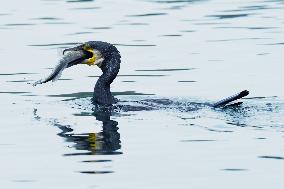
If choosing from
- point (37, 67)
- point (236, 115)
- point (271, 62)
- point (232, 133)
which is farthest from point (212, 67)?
point (232, 133)

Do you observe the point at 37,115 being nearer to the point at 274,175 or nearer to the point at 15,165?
the point at 15,165

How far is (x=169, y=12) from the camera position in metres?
27.7

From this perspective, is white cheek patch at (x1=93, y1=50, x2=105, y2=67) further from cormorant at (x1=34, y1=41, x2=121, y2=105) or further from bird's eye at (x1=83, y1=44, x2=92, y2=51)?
bird's eye at (x1=83, y1=44, x2=92, y2=51)

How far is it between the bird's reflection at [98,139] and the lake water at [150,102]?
15mm

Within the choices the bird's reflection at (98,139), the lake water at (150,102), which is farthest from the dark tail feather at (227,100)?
the bird's reflection at (98,139)

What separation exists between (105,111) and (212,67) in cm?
412

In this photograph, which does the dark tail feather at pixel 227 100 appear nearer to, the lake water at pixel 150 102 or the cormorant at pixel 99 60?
the lake water at pixel 150 102

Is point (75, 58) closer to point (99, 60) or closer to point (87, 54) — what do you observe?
point (87, 54)

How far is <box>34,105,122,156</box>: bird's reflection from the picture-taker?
12.5 m

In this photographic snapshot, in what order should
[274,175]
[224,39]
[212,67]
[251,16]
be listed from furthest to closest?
A: [251,16] < [224,39] < [212,67] < [274,175]

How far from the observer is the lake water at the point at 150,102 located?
1133 cm

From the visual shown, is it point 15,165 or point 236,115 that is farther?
point 236,115

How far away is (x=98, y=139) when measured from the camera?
13.2m

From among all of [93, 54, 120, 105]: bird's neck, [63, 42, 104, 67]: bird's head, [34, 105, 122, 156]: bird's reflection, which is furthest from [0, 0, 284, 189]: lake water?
[63, 42, 104, 67]: bird's head
